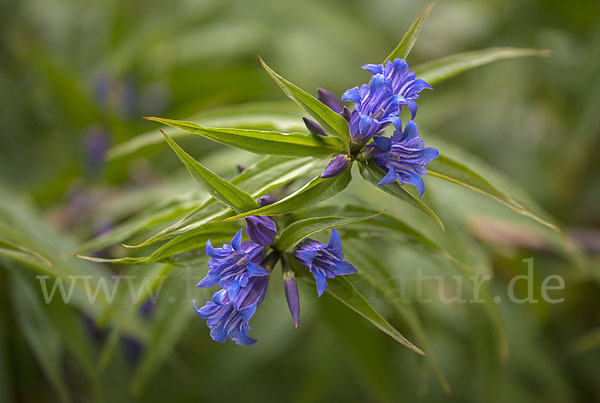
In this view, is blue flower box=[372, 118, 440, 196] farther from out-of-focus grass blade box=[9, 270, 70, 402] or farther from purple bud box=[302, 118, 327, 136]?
out-of-focus grass blade box=[9, 270, 70, 402]

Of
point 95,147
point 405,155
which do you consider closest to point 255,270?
point 405,155

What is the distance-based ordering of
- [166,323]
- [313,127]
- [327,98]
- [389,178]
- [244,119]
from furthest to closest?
1. [244,119]
2. [166,323]
3. [327,98]
4. [313,127]
5. [389,178]

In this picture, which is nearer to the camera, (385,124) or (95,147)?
(385,124)

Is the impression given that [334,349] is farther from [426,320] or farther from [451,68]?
[451,68]

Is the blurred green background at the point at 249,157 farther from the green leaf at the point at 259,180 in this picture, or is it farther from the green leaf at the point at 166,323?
the green leaf at the point at 259,180

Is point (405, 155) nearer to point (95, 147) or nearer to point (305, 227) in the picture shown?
point (305, 227)

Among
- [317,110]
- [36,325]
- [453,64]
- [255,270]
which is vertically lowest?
[36,325]

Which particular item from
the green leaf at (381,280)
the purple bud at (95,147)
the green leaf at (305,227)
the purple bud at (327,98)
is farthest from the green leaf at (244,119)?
the purple bud at (95,147)

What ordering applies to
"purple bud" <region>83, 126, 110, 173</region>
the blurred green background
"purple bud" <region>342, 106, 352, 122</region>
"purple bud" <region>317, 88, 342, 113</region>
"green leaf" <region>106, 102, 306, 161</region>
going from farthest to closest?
1. "purple bud" <region>83, 126, 110, 173</region>
2. the blurred green background
3. "green leaf" <region>106, 102, 306, 161</region>
4. "purple bud" <region>317, 88, 342, 113</region>
5. "purple bud" <region>342, 106, 352, 122</region>

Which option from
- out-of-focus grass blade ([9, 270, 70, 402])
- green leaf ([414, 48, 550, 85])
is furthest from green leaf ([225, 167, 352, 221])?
out-of-focus grass blade ([9, 270, 70, 402])
